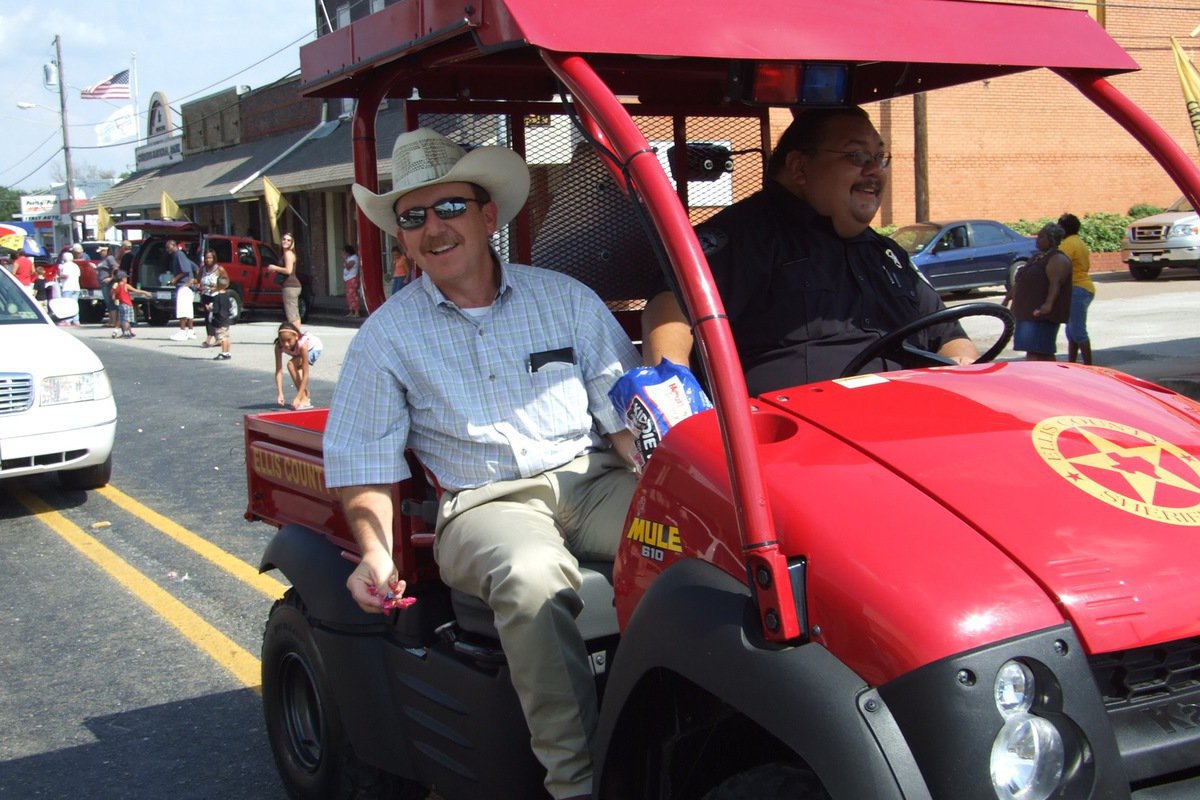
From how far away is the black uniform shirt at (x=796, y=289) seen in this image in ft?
11.0

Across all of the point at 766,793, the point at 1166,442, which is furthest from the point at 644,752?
the point at 1166,442

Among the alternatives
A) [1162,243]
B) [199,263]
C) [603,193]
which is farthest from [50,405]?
[1162,243]

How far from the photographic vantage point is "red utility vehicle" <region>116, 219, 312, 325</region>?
88.4 feet

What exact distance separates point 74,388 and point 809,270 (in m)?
6.09

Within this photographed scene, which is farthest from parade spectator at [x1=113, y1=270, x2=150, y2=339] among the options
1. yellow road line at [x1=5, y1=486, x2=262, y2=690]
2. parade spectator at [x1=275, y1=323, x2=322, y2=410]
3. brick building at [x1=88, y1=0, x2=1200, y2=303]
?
yellow road line at [x1=5, y1=486, x2=262, y2=690]

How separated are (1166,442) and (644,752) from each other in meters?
1.14

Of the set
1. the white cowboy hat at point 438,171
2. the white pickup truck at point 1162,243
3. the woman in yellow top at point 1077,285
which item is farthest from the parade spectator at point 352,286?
the white cowboy hat at point 438,171

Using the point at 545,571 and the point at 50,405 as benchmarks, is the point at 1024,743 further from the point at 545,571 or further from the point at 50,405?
the point at 50,405

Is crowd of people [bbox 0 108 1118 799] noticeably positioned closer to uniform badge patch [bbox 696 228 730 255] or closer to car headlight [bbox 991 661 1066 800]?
uniform badge patch [bbox 696 228 730 255]

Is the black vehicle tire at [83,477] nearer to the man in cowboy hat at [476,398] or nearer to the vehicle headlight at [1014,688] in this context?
the man in cowboy hat at [476,398]

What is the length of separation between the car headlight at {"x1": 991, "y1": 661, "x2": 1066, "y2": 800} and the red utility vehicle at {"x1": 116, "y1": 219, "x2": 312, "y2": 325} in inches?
1043

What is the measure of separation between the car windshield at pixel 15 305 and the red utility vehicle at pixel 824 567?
236 inches

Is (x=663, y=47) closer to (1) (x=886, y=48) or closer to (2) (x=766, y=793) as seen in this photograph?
(1) (x=886, y=48)

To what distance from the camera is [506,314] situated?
3205 millimetres
